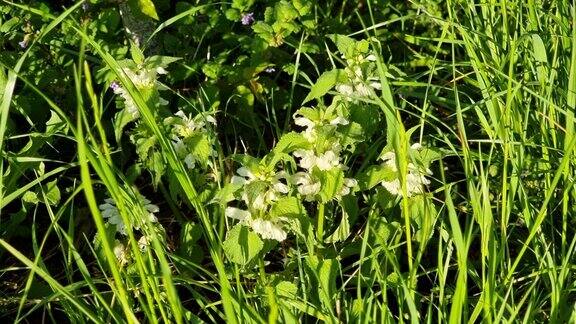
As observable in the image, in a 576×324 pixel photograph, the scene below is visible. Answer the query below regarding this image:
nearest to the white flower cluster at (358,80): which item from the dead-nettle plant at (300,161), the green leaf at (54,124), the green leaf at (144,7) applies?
the dead-nettle plant at (300,161)

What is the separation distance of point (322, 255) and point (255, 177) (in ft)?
0.89

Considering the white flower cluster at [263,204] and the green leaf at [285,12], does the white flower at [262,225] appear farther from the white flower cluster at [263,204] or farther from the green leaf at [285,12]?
the green leaf at [285,12]

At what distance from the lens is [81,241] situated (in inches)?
89.9

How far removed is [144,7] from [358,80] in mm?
578

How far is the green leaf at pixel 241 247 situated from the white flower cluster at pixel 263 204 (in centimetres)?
2

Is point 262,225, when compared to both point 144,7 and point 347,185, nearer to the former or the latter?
point 347,185

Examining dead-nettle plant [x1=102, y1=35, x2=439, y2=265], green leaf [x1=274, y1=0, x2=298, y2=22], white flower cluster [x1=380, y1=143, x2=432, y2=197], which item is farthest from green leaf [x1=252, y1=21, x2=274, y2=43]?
white flower cluster [x1=380, y1=143, x2=432, y2=197]

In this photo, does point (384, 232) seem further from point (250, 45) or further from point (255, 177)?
point (250, 45)

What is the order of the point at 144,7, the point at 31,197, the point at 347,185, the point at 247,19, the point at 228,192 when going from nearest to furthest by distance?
the point at 228,192, the point at 347,185, the point at 31,197, the point at 144,7, the point at 247,19

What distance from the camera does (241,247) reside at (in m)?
1.76

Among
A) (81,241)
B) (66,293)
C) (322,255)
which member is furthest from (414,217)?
(81,241)

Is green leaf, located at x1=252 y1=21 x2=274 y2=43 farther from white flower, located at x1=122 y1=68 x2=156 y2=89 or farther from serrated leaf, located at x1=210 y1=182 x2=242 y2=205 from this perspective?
serrated leaf, located at x1=210 y1=182 x2=242 y2=205

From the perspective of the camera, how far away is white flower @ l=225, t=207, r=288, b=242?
1.76 m

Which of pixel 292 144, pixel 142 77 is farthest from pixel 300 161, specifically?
pixel 142 77
